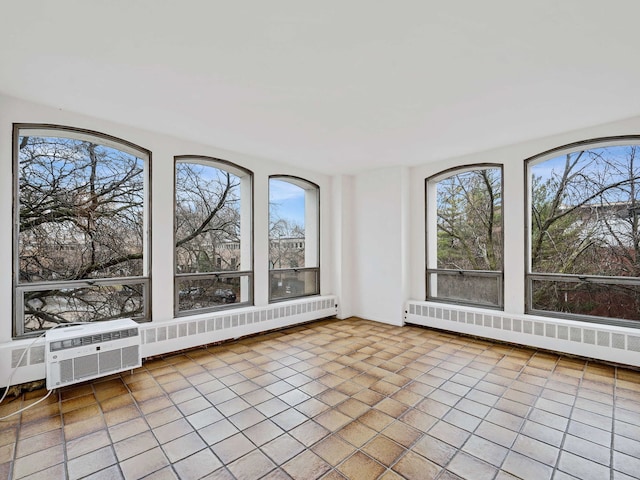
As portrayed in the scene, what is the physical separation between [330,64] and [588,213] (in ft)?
12.4

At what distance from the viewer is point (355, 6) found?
1786mm

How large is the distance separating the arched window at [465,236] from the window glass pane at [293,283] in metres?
2.05

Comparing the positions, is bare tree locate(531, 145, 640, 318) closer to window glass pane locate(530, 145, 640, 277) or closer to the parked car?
window glass pane locate(530, 145, 640, 277)

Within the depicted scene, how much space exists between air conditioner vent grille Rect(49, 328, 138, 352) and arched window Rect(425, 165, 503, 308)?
14.3 feet

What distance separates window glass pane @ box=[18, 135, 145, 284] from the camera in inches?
127

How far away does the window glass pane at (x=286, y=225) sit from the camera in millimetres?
5293

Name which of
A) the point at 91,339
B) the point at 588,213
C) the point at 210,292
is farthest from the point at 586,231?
the point at 91,339

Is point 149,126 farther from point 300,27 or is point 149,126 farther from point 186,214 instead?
point 300,27

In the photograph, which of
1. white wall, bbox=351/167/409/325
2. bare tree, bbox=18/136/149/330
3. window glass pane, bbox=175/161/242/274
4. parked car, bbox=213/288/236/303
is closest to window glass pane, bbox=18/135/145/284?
bare tree, bbox=18/136/149/330

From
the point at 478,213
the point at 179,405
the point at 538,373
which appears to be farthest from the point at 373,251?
the point at 179,405

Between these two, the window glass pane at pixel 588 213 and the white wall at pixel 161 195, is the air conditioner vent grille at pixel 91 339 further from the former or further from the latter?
the window glass pane at pixel 588 213

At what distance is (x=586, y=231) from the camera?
13.0 ft

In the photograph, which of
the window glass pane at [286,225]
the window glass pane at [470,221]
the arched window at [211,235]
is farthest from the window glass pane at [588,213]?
the arched window at [211,235]

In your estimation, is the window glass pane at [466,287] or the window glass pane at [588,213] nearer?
the window glass pane at [588,213]
